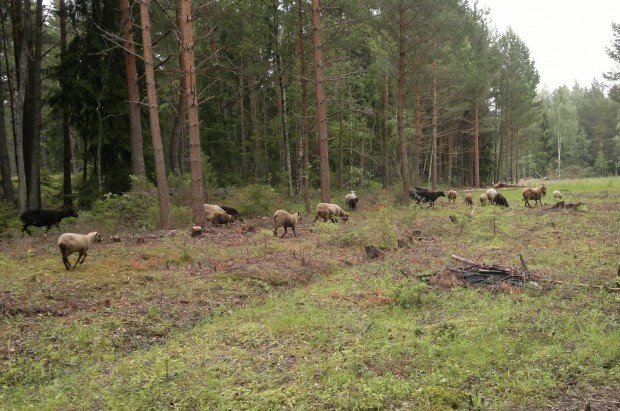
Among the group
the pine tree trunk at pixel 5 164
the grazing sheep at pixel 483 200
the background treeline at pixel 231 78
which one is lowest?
the grazing sheep at pixel 483 200

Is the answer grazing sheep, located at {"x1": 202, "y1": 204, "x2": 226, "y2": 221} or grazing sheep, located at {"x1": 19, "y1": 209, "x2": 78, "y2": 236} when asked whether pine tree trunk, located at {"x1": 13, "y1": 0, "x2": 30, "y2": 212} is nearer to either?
grazing sheep, located at {"x1": 19, "y1": 209, "x2": 78, "y2": 236}

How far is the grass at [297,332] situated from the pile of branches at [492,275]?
15.0 inches

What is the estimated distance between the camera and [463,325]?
242 inches

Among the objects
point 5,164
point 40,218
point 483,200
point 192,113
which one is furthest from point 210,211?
point 483,200

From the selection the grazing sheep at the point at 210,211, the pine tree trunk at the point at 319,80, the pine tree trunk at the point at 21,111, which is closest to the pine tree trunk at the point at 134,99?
the grazing sheep at the point at 210,211

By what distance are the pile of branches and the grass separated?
38cm

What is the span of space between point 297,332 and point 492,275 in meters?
4.47

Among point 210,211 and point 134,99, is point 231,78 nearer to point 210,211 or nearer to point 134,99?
point 134,99

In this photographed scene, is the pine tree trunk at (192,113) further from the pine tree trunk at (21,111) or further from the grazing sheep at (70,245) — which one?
the pine tree trunk at (21,111)

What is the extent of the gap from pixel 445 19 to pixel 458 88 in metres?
8.93

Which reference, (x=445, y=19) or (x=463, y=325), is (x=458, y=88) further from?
(x=463, y=325)

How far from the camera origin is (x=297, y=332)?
6395mm

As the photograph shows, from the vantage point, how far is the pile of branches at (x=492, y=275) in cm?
838

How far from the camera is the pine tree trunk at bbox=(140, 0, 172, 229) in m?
14.5
